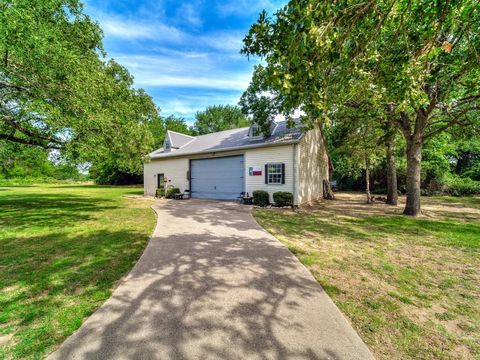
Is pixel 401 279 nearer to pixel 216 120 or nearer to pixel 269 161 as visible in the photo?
pixel 269 161

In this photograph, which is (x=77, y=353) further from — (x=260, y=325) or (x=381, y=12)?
(x=381, y=12)

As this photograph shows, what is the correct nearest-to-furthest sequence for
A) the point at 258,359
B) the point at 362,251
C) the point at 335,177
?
the point at 258,359 → the point at 362,251 → the point at 335,177

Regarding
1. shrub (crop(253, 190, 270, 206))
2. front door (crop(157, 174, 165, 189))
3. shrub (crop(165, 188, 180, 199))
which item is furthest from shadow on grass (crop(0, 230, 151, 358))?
front door (crop(157, 174, 165, 189))

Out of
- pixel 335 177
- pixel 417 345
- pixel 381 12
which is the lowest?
pixel 417 345

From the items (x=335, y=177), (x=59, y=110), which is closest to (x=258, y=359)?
(x=59, y=110)

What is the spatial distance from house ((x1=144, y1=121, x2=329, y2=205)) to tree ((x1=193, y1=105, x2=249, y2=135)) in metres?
29.1

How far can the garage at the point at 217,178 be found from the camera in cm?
1365

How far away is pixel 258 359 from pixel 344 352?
2.84 ft

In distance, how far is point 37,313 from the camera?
8.92ft

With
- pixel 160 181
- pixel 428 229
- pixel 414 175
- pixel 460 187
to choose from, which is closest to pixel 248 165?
pixel 414 175

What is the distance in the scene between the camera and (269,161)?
12.2 meters

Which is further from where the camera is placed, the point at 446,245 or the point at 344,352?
the point at 446,245

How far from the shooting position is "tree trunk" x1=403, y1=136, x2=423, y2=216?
9.44m

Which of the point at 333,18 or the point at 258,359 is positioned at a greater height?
the point at 333,18
